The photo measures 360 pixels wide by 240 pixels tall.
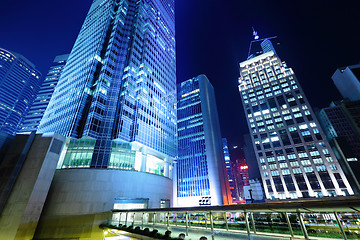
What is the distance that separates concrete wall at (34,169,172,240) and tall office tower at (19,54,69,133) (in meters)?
82.3

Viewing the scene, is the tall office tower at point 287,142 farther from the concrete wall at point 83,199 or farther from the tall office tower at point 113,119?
the concrete wall at point 83,199

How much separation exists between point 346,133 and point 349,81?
40.6 m

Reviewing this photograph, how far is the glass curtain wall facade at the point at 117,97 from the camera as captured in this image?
1638 inches

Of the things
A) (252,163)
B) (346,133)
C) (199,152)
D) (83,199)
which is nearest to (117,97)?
(83,199)

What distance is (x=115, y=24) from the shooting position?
59.8 meters

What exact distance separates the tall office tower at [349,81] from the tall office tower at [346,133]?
10835 millimetres

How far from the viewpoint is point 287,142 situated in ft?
247

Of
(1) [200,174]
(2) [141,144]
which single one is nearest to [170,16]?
(2) [141,144]

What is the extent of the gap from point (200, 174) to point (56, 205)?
6399 cm

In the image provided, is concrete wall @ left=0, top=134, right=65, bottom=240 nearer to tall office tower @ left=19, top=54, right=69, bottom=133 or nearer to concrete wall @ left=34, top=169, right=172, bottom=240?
concrete wall @ left=34, top=169, right=172, bottom=240

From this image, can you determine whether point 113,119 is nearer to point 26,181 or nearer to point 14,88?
point 26,181

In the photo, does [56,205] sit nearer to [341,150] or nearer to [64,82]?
[64,82]

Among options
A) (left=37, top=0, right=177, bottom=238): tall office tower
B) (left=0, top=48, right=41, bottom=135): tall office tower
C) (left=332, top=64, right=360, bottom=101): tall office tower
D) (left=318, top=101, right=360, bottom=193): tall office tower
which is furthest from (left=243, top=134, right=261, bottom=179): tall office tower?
(left=0, top=48, right=41, bottom=135): tall office tower

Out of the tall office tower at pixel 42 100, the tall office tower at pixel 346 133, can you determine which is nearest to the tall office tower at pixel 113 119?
the tall office tower at pixel 42 100
